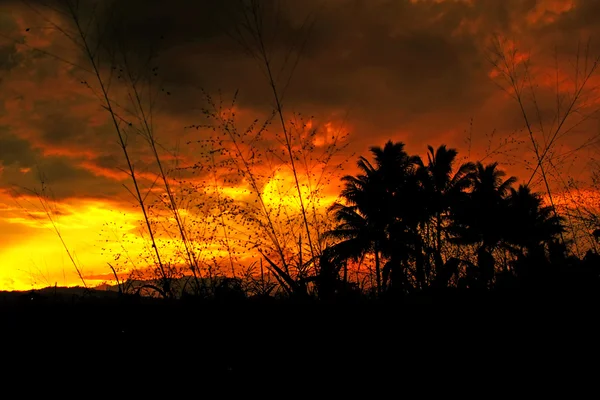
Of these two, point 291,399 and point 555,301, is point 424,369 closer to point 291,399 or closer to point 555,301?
point 291,399

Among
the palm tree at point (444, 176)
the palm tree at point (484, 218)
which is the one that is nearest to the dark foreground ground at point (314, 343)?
the palm tree at point (484, 218)

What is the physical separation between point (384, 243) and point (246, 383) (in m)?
2.08

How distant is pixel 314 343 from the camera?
1.55 meters

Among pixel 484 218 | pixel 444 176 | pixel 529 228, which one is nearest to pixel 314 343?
pixel 529 228

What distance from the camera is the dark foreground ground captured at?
4.41 ft

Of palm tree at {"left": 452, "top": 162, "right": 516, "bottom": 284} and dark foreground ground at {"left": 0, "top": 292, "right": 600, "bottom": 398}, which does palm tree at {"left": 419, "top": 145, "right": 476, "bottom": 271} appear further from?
dark foreground ground at {"left": 0, "top": 292, "right": 600, "bottom": 398}

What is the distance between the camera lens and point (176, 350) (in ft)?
5.09

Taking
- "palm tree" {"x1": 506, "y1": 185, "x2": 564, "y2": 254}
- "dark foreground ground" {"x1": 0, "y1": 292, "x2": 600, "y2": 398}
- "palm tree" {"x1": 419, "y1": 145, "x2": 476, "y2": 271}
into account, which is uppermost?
"palm tree" {"x1": 419, "y1": 145, "x2": 476, "y2": 271}

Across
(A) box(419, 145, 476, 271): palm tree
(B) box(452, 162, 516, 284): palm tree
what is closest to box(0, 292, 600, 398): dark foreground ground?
(B) box(452, 162, 516, 284): palm tree

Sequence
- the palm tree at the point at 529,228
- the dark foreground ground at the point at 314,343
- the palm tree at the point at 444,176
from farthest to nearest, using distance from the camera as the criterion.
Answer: the palm tree at the point at 444,176, the palm tree at the point at 529,228, the dark foreground ground at the point at 314,343

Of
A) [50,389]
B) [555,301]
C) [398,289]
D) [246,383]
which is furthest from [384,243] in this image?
[50,389]

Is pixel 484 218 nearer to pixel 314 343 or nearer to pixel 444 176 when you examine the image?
pixel 444 176

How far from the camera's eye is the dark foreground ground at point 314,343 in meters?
1.34

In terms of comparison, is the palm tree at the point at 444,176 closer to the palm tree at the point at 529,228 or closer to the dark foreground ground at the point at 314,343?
the palm tree at the point at 529,228
